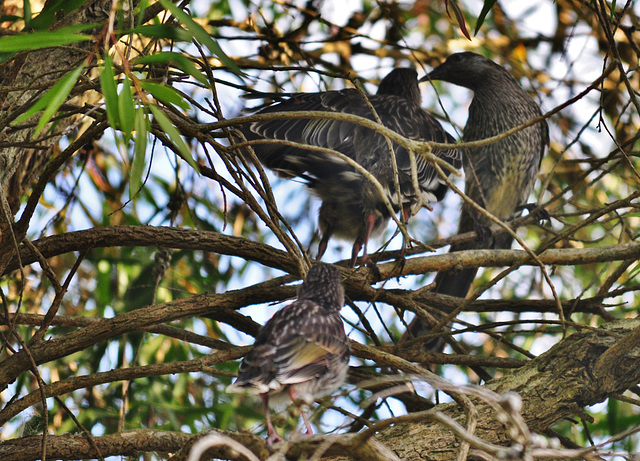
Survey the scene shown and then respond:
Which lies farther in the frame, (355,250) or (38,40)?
(355,250)

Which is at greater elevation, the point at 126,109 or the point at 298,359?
the point at 126,109

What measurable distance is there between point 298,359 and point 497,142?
3.31m

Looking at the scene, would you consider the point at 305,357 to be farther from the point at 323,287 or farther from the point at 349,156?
the point at 349,156

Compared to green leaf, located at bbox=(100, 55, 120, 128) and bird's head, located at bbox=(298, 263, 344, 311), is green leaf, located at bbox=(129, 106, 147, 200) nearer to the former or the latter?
green leaf, located at bbox=(100, 55, 120, 128)

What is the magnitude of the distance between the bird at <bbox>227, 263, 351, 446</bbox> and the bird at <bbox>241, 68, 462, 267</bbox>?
1.12 meters

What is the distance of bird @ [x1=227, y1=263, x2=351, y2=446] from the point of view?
201 centimetres

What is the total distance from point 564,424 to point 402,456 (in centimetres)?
237

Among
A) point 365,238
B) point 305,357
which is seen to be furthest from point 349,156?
point 305,357

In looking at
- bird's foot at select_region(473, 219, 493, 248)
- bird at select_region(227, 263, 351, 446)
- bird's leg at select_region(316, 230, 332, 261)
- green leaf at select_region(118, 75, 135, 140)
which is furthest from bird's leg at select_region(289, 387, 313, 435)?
bird's foot at select_region(473, 219, 493, 248)

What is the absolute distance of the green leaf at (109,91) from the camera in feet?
5.05

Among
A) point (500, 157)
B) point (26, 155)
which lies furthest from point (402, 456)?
point (500, 157)

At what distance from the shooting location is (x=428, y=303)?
3357mm

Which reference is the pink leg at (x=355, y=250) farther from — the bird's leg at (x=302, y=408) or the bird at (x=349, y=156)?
the bird's leg at (x=302, y=408)

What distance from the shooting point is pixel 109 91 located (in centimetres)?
155
